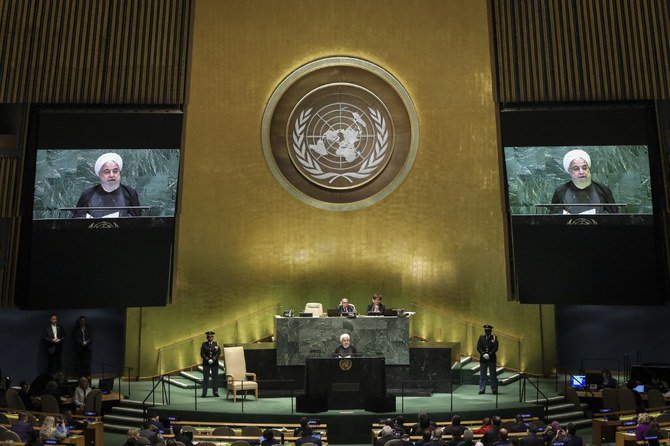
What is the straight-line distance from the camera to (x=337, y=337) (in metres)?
15.8

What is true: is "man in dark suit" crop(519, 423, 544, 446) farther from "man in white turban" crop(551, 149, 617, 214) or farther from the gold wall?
the gold wall

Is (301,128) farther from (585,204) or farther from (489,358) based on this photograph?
(489,358)

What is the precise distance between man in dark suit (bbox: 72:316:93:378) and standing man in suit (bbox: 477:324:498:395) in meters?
6.92

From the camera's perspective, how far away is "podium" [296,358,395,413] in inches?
566

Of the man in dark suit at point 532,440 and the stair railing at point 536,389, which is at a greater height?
the stair railing at point 536,389

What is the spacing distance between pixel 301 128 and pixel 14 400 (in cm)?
746

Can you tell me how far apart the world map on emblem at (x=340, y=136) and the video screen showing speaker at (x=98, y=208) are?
2.84m

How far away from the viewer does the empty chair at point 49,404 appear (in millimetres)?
13969

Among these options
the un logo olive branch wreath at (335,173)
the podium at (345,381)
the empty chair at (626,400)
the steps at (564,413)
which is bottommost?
the steps at (564,413)

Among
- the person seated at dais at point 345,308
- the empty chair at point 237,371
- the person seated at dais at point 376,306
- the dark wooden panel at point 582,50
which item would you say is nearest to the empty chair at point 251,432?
the empty chair at point 237,371

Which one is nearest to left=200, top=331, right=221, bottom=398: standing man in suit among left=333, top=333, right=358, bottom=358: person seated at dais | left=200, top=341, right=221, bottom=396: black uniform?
left=200, top=341, right=221, bottom=396: black uniform

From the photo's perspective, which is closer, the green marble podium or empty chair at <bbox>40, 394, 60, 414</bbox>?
empty chair at <bbox>40, 394, 60, 414</bbox>

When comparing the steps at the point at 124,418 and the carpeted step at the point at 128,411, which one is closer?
the steps at the point at 124,418

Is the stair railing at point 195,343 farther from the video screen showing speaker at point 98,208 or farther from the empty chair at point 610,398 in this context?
the empty chair at point 610,398
